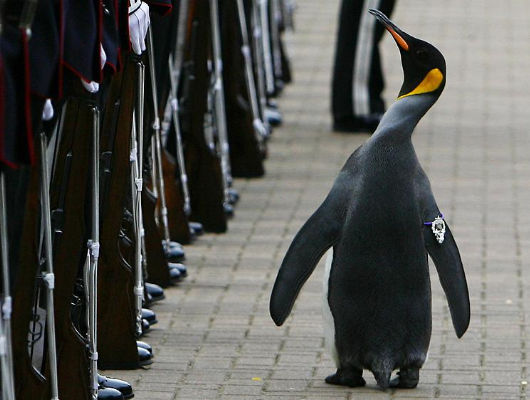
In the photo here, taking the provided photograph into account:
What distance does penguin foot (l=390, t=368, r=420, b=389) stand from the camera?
19.0ft

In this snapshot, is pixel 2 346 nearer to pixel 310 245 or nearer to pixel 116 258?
pixel 310 245

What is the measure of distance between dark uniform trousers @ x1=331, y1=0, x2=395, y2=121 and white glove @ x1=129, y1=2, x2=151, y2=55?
574 cm

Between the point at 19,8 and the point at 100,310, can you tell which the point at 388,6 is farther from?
the point at 19,8

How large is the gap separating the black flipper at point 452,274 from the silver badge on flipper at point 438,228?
0.02 meters

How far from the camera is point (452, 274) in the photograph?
570cm

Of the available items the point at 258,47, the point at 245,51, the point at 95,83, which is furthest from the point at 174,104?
the point at 258,47

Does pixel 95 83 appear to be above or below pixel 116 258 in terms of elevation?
above

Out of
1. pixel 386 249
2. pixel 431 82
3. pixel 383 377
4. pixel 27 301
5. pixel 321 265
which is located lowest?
pixel 321 265

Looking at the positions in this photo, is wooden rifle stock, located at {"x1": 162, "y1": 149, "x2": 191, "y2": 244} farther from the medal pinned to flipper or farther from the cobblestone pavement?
the medal pinned to flipper

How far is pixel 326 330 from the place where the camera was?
19.1ft

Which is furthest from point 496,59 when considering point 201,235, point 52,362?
point 52,362

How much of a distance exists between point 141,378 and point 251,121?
4.12 m

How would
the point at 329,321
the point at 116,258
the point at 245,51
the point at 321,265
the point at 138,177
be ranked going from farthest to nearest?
the point at 245,51 → the point at 321,265 → the point at 138,177 → the point at 116,258 → the point at 329,321

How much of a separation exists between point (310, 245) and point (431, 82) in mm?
762
